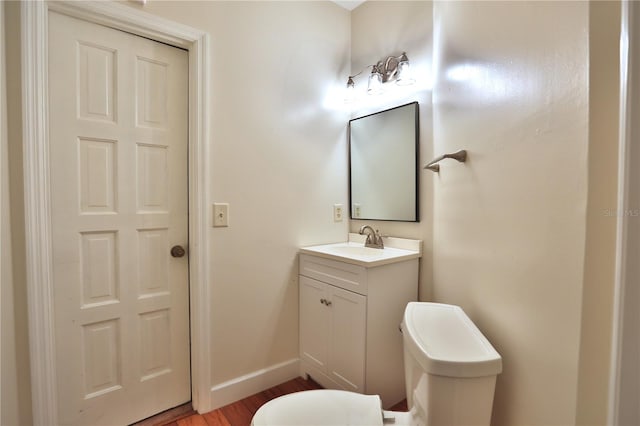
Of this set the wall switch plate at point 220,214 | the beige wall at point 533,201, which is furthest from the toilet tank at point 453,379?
the wall switch plate at point 220,214

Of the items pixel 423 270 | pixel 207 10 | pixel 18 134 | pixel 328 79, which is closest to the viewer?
pixel 18 134

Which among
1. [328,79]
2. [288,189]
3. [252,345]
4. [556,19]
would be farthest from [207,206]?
[556,19]

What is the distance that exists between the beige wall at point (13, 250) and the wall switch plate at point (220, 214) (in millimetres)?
751

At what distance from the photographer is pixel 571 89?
2.47 ft

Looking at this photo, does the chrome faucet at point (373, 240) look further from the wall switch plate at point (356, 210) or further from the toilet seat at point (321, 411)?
the toilet seat at point (321, 411)

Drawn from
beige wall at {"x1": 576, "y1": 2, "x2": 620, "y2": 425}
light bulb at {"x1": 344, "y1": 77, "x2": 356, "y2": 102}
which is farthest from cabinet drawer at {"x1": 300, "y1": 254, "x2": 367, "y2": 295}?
light bulb at {"x1": 344, "y1": 77, "x2": 356, "y2": 102}

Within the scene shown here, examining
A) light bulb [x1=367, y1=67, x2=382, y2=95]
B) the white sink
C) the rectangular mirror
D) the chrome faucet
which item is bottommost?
the white sink

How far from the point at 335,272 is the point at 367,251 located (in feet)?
1.19

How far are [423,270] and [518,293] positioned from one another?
853 mm

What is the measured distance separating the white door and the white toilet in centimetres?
88

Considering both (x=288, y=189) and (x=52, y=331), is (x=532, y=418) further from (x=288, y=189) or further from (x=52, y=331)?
(x=52, y=331)

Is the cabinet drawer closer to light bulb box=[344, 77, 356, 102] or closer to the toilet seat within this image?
the toilet seat

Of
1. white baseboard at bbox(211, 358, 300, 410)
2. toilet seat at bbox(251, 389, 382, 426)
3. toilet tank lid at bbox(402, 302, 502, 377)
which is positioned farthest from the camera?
white baseboard at bbox(211, 358, 300, 410)

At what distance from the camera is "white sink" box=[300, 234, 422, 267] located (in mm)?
1597
